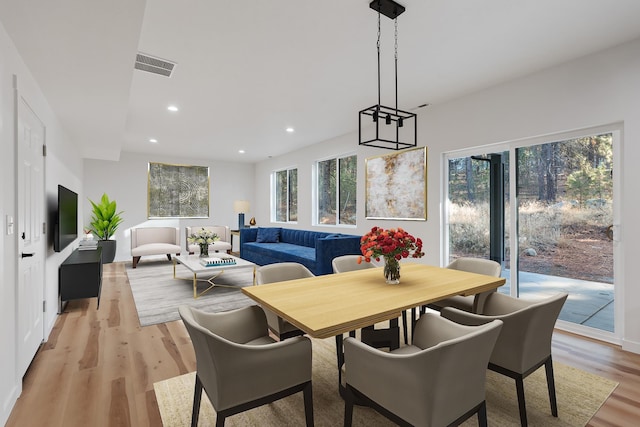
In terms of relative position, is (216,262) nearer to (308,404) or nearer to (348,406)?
(308,404)

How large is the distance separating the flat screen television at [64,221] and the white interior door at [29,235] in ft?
0.70

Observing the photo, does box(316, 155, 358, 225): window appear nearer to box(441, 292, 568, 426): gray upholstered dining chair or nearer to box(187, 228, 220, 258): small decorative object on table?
box(187, 228, 220, 258): small decorative object on table

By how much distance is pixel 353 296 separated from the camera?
1.79m

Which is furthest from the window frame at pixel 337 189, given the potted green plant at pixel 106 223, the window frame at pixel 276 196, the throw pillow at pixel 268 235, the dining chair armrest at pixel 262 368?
the dining chair armrest at pixel 262 368

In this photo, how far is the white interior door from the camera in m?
2.15

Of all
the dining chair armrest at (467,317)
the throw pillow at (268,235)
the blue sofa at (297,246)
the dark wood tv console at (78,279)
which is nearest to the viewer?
the dining chair armrest at (467,317)

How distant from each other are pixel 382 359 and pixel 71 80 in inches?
121

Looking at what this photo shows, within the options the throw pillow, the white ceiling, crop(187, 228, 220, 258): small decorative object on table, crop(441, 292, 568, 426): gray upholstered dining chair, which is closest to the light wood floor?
crop(441, 292, 568, 426): gray upholstered dining chair

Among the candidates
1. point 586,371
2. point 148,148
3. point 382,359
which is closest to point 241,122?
point 148,148

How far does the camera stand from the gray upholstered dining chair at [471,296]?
2.21 metres

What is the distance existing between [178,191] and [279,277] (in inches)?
257

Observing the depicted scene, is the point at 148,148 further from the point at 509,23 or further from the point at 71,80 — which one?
the point at 509,23

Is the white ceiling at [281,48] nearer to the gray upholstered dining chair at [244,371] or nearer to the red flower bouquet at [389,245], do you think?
the red flower bouquet at [389,245]

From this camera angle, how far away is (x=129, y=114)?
4.48 meters
